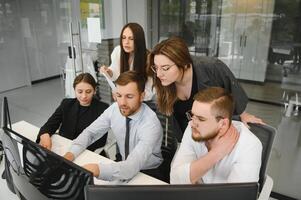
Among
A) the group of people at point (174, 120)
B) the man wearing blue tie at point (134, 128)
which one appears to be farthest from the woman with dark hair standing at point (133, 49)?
the man wearing blue tie at point (134, 128)

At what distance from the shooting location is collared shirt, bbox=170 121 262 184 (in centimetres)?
99

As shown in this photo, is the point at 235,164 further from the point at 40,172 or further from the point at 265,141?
the point at 40,172

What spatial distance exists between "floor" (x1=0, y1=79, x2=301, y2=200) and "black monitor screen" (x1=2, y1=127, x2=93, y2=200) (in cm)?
40

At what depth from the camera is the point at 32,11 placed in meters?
5.11

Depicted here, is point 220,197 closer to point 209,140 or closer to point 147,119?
point 209,140

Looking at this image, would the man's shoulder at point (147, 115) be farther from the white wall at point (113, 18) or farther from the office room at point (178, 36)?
the white wall at point (113, 18)

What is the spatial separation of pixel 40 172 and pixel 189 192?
53 centimetres

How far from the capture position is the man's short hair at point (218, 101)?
1041 millimetres

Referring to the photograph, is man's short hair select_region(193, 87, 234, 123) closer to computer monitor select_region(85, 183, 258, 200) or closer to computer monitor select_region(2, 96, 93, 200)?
computer monitor select_region(85, 183, 258, 200)

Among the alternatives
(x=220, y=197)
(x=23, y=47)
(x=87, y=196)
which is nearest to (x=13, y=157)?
(x=87, y=196)

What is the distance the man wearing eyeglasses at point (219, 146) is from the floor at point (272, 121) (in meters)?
0.90

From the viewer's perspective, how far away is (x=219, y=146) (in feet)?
3.41

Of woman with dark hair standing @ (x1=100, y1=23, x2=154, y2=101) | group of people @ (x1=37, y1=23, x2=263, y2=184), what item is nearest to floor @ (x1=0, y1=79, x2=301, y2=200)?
group of people @ (x1=37, y1=23, x2=263, y2=184)

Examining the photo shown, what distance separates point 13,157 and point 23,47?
4701 mm
